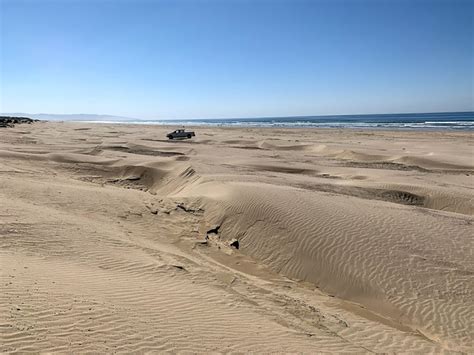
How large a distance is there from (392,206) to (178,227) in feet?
23.0

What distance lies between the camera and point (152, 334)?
502 centimetres

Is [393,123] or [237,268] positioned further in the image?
[393,123]

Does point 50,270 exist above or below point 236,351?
above

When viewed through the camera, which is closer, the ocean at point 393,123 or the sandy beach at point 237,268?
the sandy beach at point 237,268

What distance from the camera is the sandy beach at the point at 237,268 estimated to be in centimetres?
526

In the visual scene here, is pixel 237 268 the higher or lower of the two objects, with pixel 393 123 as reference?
lower

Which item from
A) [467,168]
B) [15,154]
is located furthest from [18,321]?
[467,168]

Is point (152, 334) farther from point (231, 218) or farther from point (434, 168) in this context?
point (434, 168)

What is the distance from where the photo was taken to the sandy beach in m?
5.26

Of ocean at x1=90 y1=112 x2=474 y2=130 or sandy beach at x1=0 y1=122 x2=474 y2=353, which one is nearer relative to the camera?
sandy beach at x1=0 y1=122 x2=474 y2=353

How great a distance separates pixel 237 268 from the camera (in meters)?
8.98

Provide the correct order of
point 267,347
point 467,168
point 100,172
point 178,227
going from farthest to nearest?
point 467,168, point 100,172, point 178,227, point 267,347

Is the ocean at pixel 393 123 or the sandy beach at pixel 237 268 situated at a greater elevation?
the ocean at pixel 393 123

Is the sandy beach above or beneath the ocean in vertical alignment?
beneath
